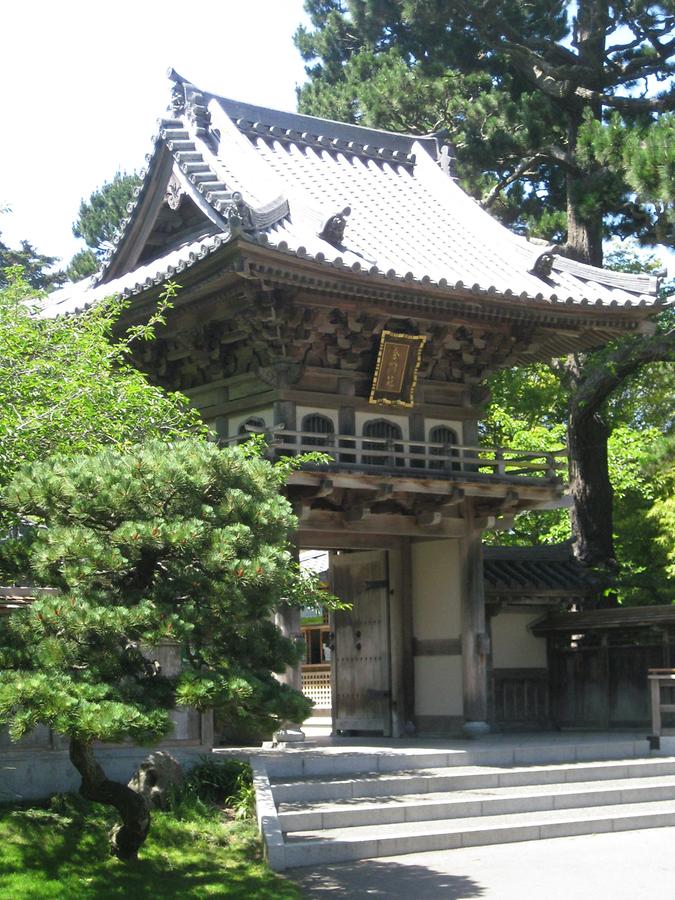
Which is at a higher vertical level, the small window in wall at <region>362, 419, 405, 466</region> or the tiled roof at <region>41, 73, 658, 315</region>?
the tiled roof at <region>41, 73, 658, 315</region>

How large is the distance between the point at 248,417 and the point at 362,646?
4534 mm

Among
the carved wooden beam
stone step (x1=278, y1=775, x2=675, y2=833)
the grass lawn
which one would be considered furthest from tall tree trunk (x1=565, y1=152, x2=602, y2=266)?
the grass lawn

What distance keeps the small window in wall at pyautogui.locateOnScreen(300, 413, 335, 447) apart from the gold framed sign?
752 mm

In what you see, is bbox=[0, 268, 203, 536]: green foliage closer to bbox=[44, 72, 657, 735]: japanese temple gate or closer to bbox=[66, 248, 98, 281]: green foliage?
bbox=[44, 72, 657, 735]: japanese temple gate

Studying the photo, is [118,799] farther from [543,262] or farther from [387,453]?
[543,262]

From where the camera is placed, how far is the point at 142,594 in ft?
30.0

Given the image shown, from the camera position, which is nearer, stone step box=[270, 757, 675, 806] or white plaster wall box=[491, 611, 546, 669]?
stone step box=[270, 757, 675, 806]

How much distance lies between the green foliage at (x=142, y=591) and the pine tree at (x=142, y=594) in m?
0.01

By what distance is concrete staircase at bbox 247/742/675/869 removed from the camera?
11.2 metres

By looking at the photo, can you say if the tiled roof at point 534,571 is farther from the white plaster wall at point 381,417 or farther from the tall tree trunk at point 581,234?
the tall tree trunk at point 581,234

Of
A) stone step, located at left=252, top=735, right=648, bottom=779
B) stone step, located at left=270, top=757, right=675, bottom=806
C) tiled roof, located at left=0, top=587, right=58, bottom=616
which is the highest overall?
tiled roof, located at left=0, top=587, right=58, bottom=616

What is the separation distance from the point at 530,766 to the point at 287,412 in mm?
5755

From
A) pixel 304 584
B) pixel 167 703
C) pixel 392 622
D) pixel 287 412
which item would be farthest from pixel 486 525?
pixel 167 703

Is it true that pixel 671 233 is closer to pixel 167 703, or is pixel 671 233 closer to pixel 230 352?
pixel 230 352
